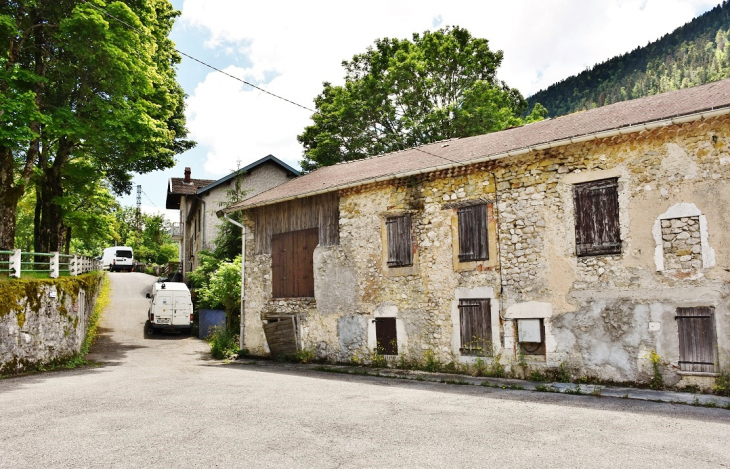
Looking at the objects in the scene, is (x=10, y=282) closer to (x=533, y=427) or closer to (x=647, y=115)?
(x=533, y=427)

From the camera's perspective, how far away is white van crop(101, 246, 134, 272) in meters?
48.8

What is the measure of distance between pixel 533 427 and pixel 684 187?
6.09m

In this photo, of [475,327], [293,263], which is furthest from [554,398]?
[293,263]

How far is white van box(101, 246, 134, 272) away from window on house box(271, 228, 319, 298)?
1440 inches

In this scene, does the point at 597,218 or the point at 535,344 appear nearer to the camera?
the point at 597,218

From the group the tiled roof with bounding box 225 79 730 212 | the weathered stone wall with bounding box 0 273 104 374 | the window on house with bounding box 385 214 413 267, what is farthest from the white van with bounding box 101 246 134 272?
the window on house with bounding box 385 214 413 267

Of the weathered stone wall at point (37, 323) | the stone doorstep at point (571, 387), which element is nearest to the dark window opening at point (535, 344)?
the stone doorstep at point (571, 387)

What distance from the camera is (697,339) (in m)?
9.97

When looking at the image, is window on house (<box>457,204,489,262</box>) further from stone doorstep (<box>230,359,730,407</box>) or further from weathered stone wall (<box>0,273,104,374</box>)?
weathered stone wall (<box>0,273,104,374</box>)

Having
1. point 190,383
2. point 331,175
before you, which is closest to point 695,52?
point 331,175

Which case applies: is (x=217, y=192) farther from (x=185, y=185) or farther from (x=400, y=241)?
(x=400, y=241)

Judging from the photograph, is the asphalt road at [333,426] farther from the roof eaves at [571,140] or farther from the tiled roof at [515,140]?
the tiled roof at [515,140]

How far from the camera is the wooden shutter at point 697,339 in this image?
32.2 feet

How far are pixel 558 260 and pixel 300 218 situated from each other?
8.11m
